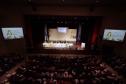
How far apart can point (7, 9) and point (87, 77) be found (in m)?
5.79

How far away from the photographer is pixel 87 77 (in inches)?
230

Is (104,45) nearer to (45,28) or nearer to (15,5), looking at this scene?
(45,28)

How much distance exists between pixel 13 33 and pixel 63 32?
3.26m

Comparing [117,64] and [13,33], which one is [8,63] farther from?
[117,64]

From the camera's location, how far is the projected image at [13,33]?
8691mm

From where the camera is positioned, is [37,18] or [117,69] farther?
[37,18]

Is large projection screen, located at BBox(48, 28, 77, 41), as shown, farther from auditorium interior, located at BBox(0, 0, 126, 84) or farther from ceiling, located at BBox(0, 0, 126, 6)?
ceiling, located at BBox(0, 0, 126, 6)

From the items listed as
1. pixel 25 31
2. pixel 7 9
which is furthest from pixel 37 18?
pixel 7 9

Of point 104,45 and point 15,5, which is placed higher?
point 15,5

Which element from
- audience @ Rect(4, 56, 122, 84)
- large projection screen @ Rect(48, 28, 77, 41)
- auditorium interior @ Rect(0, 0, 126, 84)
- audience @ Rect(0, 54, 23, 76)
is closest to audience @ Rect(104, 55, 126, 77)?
auditorium interior @ Rect(0, 0, 126, 84)

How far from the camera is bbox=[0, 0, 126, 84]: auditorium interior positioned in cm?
797

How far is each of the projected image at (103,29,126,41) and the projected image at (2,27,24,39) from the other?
493 cm

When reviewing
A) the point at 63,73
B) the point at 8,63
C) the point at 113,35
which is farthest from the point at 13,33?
the point at 113,35

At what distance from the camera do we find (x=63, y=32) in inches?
411
